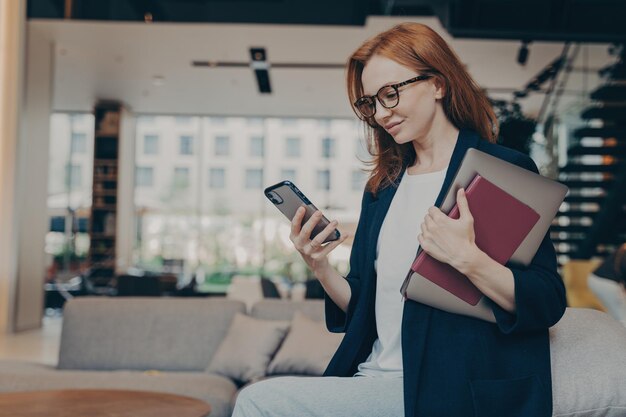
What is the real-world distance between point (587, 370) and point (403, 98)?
1.96 feet

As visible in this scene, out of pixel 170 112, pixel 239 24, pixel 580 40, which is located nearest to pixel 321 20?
pixel 239 24

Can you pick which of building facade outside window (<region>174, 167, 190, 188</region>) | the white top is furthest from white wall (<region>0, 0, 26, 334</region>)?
the white top

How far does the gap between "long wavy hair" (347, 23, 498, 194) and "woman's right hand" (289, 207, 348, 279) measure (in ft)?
0.63

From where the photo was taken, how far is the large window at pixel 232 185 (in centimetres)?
1669

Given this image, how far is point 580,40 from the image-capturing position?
8.41 m

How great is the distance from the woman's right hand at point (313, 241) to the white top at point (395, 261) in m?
0.10

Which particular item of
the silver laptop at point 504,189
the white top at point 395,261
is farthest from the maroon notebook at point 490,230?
the white top at point 395,261

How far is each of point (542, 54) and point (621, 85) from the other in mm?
1824

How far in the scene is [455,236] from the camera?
126 centimetres

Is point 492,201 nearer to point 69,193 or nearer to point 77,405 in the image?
point 77,405

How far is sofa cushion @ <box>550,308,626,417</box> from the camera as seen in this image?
4.42ft

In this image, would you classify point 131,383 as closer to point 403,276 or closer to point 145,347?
point 145,347

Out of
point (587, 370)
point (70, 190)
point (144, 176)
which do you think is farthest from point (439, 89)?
point (144, 176)

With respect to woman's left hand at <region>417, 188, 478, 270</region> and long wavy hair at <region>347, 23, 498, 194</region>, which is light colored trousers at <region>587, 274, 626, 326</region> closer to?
long wavy hair at <region>347, 23, 498, 194</region>
